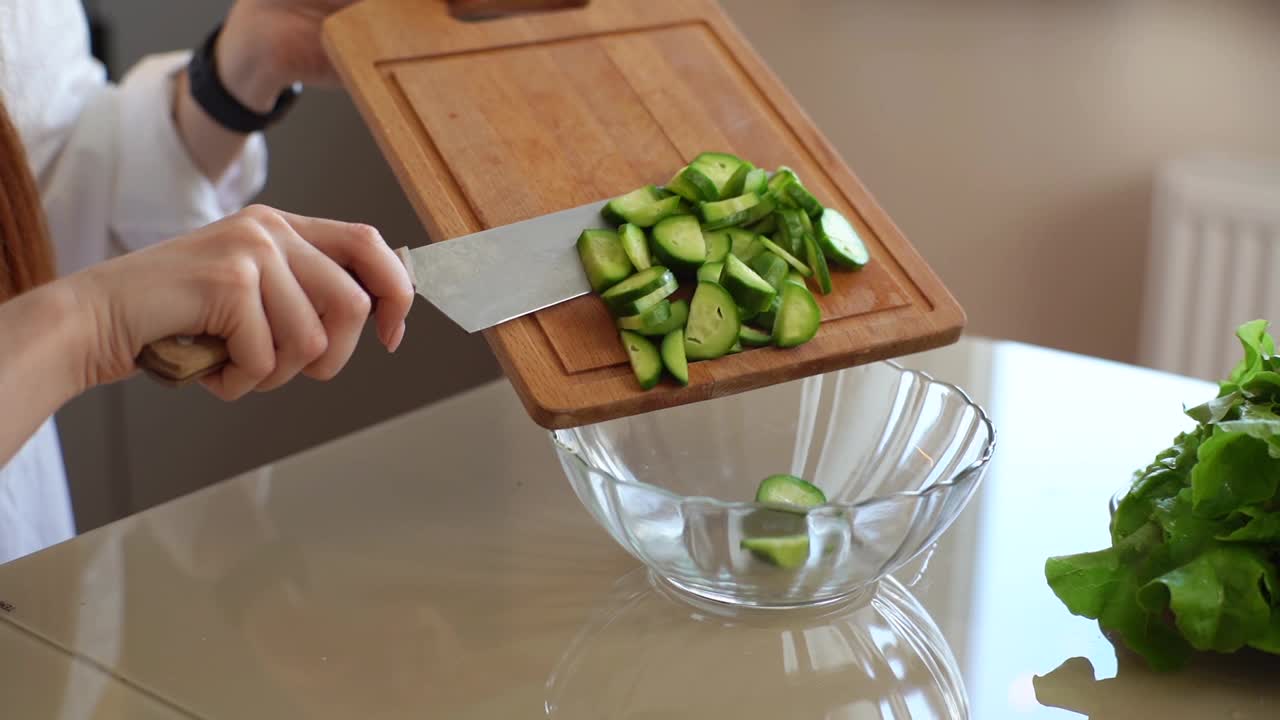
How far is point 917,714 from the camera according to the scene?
0.78 meters

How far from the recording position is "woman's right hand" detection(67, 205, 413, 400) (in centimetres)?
78

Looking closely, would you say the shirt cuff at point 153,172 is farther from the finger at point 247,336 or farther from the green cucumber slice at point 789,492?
the green cucumber slice at point 789,492

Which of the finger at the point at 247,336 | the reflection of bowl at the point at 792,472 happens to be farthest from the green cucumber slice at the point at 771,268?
the finger at the point at 247,336

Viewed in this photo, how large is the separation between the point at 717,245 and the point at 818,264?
0.25 feet

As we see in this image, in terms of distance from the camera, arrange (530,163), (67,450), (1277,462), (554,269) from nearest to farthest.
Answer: (1277,462) → (554,269) → (530,163) → (67,450)

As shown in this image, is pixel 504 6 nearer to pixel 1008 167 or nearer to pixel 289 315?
pixel 289 315

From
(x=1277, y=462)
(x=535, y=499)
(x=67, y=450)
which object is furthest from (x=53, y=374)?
(x=67, y=450)

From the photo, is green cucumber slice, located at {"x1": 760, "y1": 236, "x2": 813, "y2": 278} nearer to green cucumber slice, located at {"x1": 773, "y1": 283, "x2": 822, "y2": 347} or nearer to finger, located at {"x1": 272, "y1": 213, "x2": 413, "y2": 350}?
green cucumber slice, located at {"x1": 773, "y1": 283, "x2": 822, "y2": 347}

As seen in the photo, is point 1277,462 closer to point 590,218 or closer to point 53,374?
point 590,218

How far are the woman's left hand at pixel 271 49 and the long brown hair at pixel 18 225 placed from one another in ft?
1.26

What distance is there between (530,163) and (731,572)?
1.30 ft

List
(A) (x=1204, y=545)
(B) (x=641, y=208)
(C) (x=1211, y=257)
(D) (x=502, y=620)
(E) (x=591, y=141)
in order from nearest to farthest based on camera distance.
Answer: (A) (x=1204, y=545) → (D) (x=502, y=620) → (B) (x=641, y=208) → (E) (x=591, y=141) → (C) (x=1211, y=257)

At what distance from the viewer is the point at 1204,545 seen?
0.77m

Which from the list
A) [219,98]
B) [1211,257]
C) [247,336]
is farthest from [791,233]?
[1211,257]
